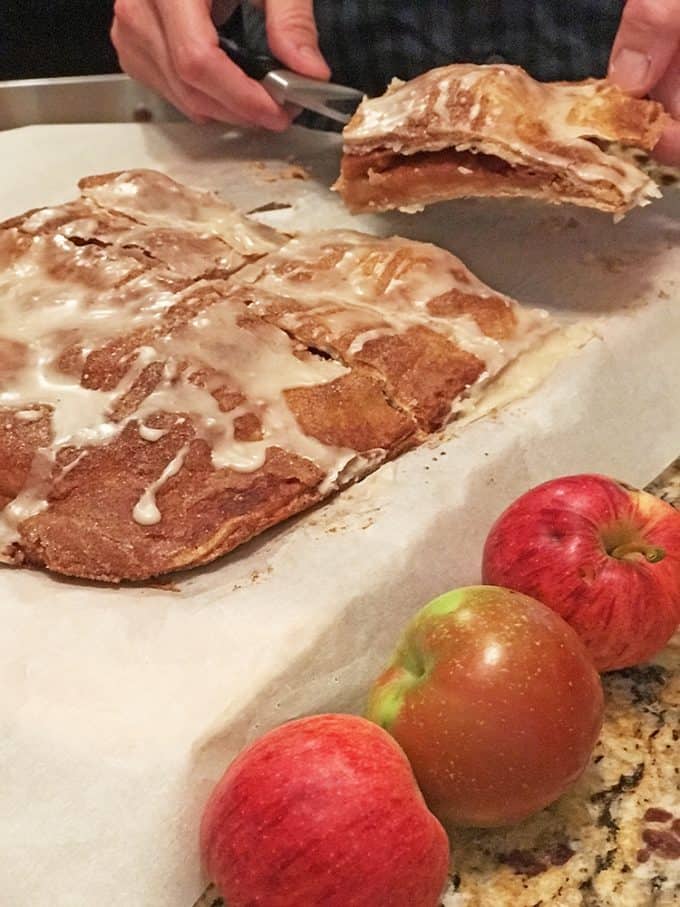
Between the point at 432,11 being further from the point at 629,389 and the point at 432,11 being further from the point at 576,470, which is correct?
the point at 576,470

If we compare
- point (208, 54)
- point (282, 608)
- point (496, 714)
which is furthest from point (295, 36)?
point (496, 714)

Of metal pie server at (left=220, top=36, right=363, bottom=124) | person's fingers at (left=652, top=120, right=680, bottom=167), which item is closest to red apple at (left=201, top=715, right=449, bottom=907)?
person's fingers at (left=652, top=120, right=680, bottom=167)

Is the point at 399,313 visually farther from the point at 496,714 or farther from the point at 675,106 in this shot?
the point at 496,714

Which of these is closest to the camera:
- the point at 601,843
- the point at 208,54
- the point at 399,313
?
the point at 601,843

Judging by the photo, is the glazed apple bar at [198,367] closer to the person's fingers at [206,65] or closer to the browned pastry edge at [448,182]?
the browned pastry edge at [448,182]

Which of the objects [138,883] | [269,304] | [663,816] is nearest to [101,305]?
[269,304]

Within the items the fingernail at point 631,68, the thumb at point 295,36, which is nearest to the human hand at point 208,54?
the thumb at point 295,36

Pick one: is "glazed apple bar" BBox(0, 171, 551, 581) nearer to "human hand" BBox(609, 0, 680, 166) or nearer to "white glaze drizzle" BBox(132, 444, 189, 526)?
"white glaze drizzle" BBox(132, 444, 189, 526)
